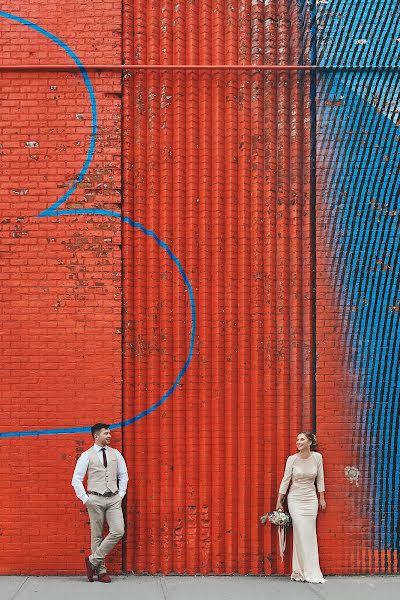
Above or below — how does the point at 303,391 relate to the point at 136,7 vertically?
below

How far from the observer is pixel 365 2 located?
6848 millimetres

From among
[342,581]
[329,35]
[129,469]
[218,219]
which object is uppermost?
[329,35]

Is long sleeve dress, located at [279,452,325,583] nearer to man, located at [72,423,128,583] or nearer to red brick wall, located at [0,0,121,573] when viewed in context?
man, located at [72,423,128,583]

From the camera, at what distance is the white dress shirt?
6168 mm

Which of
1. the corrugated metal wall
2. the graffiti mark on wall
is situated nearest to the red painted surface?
the corrugated metal wall

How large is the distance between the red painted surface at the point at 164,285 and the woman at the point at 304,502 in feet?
0.64

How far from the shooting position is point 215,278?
6.77m

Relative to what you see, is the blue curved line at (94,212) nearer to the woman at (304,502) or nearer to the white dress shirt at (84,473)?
the white dress shirt at (84,473)

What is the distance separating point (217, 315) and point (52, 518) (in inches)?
102

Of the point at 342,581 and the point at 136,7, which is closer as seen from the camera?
the point at 342,581

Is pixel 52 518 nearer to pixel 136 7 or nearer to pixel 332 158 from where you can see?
pixel 332 158

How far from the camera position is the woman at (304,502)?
21.0ft

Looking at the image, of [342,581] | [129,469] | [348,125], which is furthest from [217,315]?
[342,581]

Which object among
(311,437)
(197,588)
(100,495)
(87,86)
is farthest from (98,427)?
(87,86)
